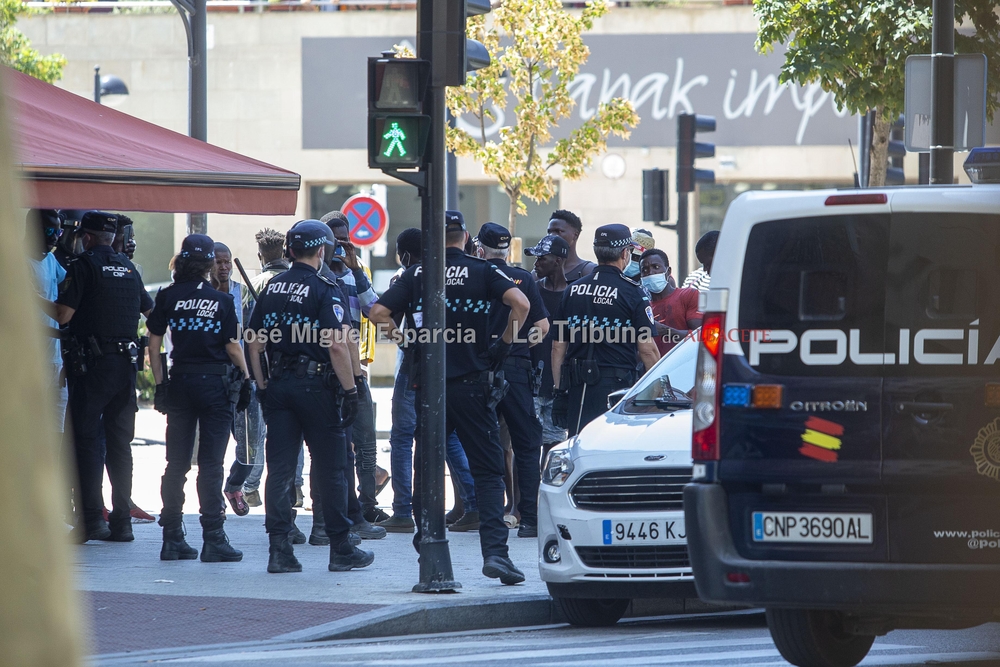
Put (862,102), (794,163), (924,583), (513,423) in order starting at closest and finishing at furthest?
(924,583), (513,423), (862,102), (794,163)

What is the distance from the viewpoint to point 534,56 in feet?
68.6

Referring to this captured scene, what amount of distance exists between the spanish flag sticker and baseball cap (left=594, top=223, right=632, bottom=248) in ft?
15.1

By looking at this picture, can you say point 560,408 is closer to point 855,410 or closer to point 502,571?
point 502,571

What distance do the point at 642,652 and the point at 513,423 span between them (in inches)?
122

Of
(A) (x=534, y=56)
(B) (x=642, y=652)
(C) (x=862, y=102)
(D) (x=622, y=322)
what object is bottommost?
(B) (x=642, y=652)

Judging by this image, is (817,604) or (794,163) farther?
(794,163)

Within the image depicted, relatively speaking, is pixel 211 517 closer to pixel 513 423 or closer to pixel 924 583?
pixel 513 423

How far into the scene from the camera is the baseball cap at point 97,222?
9430 millimetres

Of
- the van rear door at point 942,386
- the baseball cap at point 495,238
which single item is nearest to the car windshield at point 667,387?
the baseball cap at point 495,238

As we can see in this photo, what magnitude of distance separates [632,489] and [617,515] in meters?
0.15

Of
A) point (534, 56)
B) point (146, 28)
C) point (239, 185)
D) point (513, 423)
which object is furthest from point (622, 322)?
point (146, 28)

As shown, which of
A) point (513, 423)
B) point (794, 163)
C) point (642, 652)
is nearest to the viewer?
point (642, 652)

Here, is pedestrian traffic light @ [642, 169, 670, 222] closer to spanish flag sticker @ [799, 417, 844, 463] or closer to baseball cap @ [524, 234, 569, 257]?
baseball cap @ [524, 234, 569, 257]

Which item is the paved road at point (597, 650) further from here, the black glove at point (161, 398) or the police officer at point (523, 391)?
the black glove at point (161, 398)
